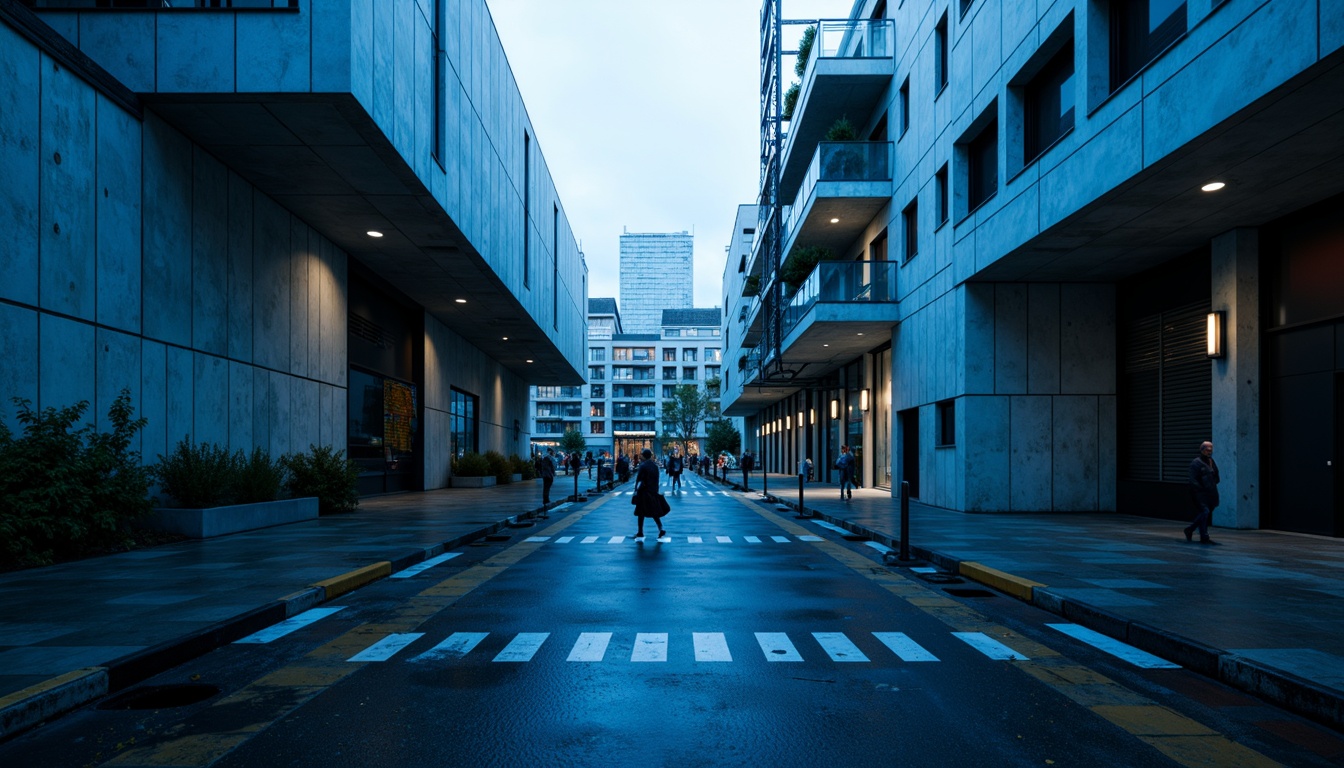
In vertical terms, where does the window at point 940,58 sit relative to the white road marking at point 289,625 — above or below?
above

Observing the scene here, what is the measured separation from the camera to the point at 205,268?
1608 centimetres

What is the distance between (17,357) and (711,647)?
394 inches

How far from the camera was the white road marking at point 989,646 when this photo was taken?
252 inches

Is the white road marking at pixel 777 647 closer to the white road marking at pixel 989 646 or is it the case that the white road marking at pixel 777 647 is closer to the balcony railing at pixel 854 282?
the white road marking at pixel 989 646

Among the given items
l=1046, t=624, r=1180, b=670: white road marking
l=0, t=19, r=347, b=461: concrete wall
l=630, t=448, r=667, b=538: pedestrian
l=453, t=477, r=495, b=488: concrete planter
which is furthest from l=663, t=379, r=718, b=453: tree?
l=1046, t=624, r=1180, b=670: white road marking

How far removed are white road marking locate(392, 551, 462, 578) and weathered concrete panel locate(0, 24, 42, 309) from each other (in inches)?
212

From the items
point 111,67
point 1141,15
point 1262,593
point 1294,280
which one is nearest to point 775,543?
point 1262,593

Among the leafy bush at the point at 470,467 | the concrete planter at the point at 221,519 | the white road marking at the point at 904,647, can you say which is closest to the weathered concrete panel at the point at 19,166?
the concrete planter at the point at 221,519

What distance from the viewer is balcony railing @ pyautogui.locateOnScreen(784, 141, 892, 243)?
25891mm

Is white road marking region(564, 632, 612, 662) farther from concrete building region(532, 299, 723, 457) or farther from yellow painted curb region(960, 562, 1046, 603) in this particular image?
concrete building region(532, 299, 723, 457)

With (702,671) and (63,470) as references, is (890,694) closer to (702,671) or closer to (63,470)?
(702,671)

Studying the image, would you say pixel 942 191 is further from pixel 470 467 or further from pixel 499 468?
pixel 499 468

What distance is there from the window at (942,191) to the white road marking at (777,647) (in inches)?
672

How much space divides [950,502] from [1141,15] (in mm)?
11119
